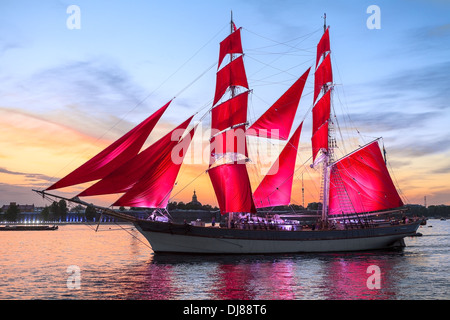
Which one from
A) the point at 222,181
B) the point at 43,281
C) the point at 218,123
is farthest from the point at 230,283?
the point at 218,123

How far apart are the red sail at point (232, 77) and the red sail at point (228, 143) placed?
360cm

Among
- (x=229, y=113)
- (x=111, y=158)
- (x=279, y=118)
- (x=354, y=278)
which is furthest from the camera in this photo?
(x=279, y=118)

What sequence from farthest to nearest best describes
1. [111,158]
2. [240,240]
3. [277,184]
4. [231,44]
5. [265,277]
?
[277,184], [231,44], [240,240], [111,158], [265,277]

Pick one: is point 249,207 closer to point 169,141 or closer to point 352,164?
point 169,141

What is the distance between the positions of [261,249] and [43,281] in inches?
783

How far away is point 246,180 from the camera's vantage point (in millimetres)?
44625

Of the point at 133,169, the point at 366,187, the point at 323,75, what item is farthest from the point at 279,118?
the point at 133,169

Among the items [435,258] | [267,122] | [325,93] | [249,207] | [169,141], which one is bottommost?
[435,258]

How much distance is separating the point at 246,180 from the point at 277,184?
5.21 metres

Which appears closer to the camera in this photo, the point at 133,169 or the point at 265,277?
the point at 265,277

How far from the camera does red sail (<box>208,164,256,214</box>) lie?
43844mm

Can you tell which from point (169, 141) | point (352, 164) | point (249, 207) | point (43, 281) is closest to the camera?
point (43, 281)

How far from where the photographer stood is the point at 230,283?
28.9 m

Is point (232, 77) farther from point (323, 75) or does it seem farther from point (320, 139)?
point (320, 139)
